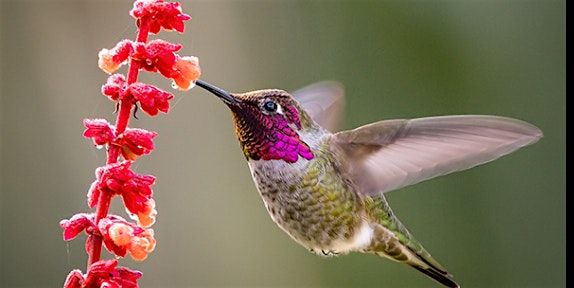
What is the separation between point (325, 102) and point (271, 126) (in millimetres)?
521

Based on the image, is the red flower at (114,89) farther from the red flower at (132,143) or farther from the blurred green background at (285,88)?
the blurred green background at (285,88)

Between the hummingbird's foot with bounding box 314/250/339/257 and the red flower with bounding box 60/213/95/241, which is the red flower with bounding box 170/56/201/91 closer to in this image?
the red flower with bounding box 60/213/95/241

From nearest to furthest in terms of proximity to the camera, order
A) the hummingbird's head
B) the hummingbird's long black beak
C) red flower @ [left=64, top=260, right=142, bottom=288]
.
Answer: red flower @ [left=64, top=260, right=142, bottom=288]
the hummingbird's long black beak
the hummingbird's head

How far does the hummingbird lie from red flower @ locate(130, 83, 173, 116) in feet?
2.40

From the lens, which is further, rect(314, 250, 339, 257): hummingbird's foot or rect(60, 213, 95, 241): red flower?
rect(314, 250, 339, 257): hummingbird's foot

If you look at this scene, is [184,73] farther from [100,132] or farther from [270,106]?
[270,106]

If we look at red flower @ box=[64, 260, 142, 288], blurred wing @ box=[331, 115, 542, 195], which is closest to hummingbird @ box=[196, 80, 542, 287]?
blurred wing @ box=[331, 115, 542, 195]

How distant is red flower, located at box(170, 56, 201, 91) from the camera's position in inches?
59.0

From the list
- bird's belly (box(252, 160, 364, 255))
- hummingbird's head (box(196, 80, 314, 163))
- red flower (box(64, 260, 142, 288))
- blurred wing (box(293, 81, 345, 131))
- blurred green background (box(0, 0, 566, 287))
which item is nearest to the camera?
red flower (box(64, 260, 142, 288))

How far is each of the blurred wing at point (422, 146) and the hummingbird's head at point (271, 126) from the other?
0.14 m

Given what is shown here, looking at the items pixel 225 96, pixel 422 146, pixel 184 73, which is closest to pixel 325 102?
pixel 422 146

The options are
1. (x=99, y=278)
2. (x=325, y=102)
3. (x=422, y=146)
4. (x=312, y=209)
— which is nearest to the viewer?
(x=99, y=278)

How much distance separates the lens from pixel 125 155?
142cm

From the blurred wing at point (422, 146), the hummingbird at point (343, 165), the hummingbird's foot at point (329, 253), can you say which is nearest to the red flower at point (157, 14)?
the hummingbird at point (343, 165)
